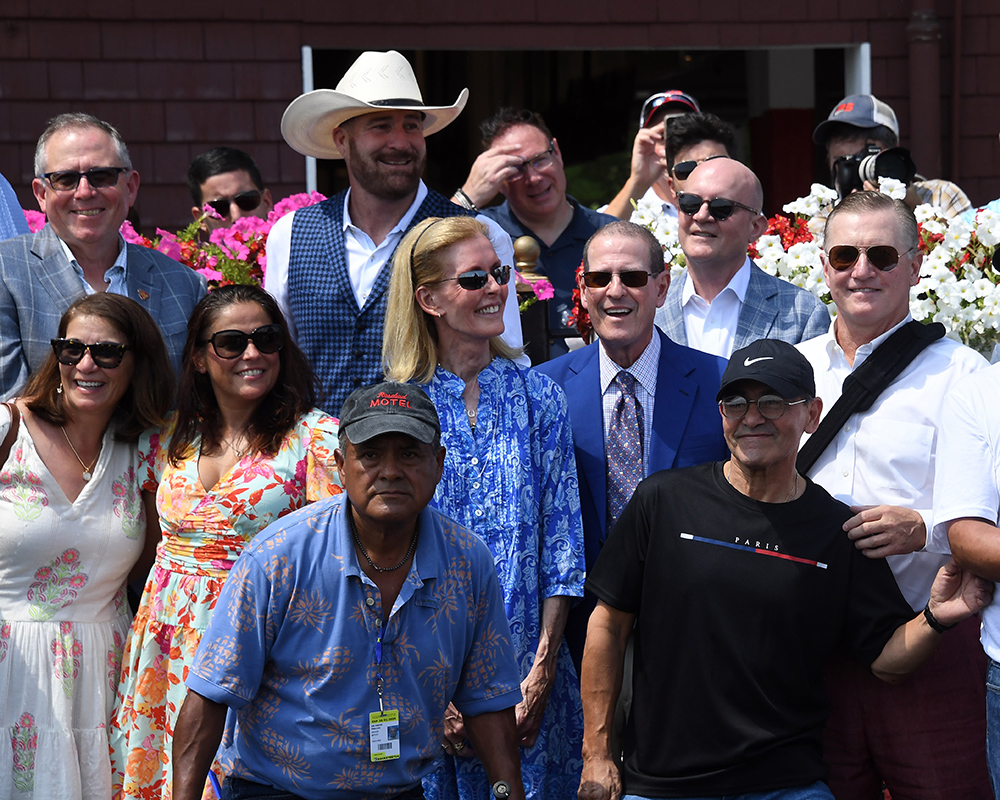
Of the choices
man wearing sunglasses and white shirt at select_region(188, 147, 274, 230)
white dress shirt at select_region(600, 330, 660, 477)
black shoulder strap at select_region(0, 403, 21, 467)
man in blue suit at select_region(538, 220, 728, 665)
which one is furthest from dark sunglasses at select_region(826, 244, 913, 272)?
man wearing sunglasses and white shirt at select_region(188, 147, 274, 230)

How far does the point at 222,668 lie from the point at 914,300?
8.91 ft

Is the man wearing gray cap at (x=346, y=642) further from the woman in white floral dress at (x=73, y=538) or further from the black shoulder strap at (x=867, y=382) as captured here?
the black shoulder strap at (x=867, y=382)

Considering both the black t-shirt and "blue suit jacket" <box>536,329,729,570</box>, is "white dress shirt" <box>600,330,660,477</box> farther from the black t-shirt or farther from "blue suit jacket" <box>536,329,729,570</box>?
the black t-shirt

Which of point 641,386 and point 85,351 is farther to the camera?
point 641,386

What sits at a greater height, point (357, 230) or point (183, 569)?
point (357, 230)

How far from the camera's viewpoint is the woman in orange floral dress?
3.32 m

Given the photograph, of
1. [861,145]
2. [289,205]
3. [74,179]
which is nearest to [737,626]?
[74,179]

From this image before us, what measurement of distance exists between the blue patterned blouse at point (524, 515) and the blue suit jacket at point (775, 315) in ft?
2.87

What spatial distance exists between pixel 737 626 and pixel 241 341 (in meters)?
1.59

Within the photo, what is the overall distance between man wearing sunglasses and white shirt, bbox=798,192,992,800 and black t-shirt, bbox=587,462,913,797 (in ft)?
0.43

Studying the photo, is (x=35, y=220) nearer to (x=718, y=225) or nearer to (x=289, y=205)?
(x=289, y=205)

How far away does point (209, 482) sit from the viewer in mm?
3379

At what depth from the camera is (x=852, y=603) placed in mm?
3121

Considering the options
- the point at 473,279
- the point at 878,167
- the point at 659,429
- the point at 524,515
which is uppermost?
the point at 878,167
